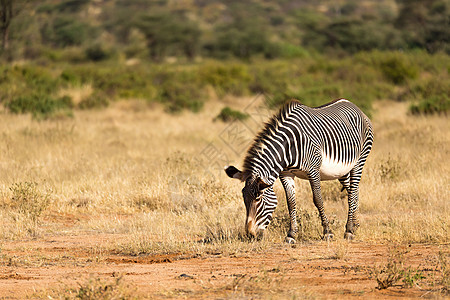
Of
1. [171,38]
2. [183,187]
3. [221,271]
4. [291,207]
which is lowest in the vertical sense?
[171,38]

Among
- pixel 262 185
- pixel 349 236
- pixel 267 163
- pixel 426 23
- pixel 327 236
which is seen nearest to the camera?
pixel 262 185

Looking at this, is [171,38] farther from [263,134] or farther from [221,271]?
[221,271]

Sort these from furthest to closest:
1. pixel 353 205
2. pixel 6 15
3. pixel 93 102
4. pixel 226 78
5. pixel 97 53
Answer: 1. pixel 97 53
2. pixel 226 78
3. pixel 6 15
4. pixel 93 102
5. pixel 353 205

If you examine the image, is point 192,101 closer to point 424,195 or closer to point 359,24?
point 424,195

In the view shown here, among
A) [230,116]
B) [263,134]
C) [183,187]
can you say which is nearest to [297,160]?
[263,134]

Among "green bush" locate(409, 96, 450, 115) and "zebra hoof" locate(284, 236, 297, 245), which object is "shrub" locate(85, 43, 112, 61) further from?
"zebra hoof" locate(284, 236, 297, 245)

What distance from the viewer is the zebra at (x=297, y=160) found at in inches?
271

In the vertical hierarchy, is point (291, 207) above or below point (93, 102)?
above

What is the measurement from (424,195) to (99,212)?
5.06 meters

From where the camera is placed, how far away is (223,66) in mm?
30984

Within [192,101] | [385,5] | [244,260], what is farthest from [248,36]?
[385,5]

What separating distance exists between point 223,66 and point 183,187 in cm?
2153

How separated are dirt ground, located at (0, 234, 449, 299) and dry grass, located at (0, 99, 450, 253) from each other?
0.29 metres

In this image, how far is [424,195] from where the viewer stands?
31.3ft
